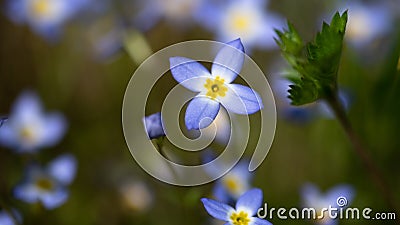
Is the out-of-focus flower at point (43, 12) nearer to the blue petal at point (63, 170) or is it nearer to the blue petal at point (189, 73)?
the blue petal at point (63, 170)

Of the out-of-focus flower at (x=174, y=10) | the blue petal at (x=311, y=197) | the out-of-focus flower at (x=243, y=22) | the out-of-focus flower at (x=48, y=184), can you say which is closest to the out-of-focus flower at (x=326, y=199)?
the blue petal at (x=311, y=197)

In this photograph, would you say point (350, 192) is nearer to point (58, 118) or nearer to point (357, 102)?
point (357, 102)

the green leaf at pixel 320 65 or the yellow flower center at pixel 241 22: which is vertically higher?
the yellow flower center at pixel 241 22

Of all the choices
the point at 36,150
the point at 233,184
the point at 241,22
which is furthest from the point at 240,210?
the point at 241,22

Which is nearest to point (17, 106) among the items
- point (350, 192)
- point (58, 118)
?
point (58, 118)

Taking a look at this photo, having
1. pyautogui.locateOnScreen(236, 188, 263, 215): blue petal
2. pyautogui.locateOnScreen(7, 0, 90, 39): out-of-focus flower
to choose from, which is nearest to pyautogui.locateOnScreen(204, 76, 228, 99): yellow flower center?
pyautogui.locateOnScreen(236, 188, 263, 215): blue petal

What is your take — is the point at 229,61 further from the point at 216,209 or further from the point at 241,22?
the point at 241,22
